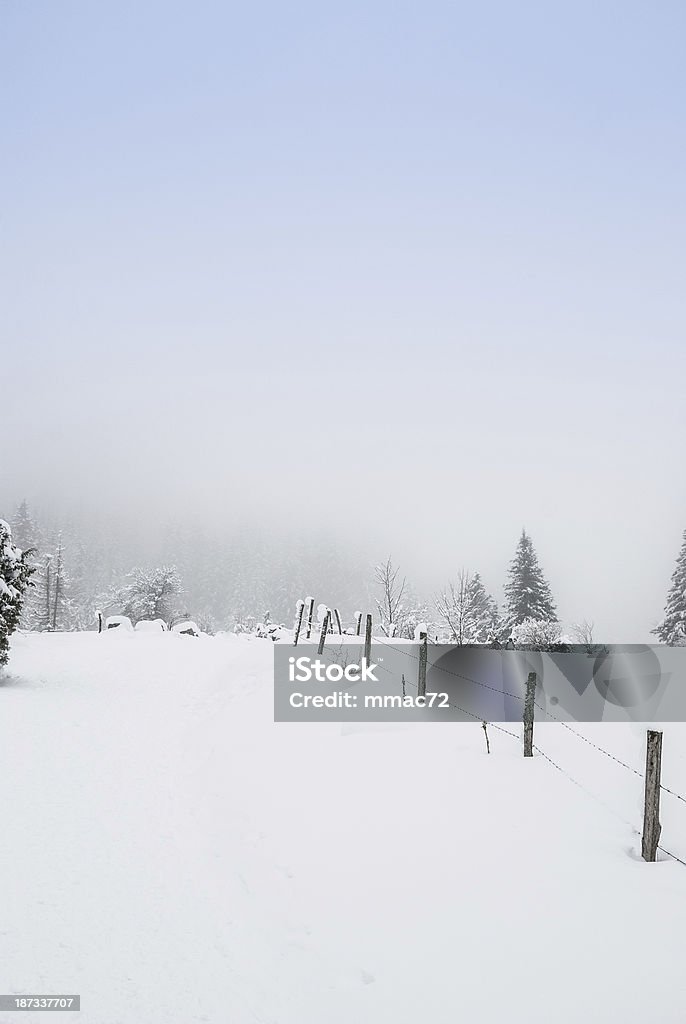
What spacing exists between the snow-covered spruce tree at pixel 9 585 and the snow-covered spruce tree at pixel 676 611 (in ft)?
108

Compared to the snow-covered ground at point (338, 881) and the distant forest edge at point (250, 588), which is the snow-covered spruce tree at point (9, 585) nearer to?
the distant forest edge at point (250, 588)

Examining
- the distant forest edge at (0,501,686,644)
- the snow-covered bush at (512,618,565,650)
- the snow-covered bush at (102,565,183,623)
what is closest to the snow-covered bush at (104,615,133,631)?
the distant forest edge at (0,501,686,644)

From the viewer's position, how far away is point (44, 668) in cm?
1897

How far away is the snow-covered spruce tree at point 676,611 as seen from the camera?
3556 cm

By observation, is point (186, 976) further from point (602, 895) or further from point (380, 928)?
point (602, 895)

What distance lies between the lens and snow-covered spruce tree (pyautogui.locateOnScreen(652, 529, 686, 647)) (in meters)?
35.6

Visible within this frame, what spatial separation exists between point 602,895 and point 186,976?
347cm

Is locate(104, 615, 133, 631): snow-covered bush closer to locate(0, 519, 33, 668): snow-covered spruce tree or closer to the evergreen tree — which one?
locate(0, 519, 33, 668): snow-covered spruce tree

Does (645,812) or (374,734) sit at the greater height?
(645,812)

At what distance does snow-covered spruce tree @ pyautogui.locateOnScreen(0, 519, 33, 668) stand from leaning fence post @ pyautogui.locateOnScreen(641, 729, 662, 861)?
13.5m

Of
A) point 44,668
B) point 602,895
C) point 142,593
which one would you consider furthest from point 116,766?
point 142,593

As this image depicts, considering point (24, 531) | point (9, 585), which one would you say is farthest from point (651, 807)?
point (24, 531)

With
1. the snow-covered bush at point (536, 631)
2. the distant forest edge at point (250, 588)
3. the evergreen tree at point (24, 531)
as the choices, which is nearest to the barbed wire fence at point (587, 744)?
the distant forest edge at point (250, 588)

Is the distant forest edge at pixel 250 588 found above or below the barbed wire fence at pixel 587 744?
below
